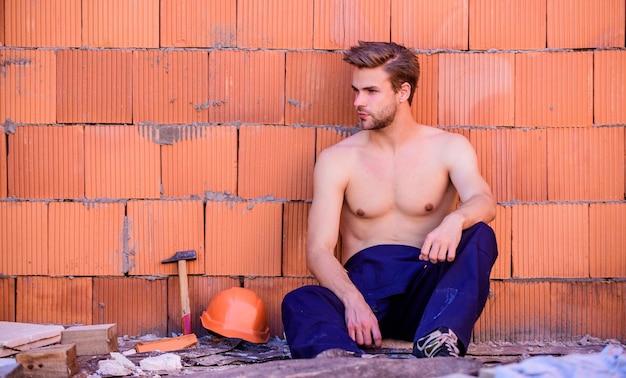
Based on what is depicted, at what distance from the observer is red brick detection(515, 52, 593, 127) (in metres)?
4.15

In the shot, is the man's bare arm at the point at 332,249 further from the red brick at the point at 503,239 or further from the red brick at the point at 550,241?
the red brick at the point at 550,241

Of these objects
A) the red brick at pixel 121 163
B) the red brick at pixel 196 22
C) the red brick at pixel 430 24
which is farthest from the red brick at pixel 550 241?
the red brick at pixel 121 163

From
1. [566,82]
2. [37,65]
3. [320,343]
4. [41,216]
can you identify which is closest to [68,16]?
[37,65]

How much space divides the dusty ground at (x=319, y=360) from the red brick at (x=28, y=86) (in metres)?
1.28

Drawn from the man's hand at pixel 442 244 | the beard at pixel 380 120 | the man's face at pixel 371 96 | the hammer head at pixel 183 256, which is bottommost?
the hammer head at pixel 183 256

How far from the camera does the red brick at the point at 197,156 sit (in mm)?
4215

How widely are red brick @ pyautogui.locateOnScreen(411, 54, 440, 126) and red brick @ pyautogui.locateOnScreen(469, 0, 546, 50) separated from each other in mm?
270

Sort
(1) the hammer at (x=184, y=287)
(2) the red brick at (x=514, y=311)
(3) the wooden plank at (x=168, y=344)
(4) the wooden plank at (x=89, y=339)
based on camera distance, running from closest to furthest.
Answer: (4) the wooden plank at (x=89, y=339), (3) the wooden plank at (x=168, y=344), (1) the hammer at (x=184, y=287), (2) the red brick at (x=514, y=311)

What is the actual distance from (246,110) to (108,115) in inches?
28.3

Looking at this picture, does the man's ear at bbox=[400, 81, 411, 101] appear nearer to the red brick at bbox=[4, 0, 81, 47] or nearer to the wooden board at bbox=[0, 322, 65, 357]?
the red brick at bbox=[4, 0, 81, 47]

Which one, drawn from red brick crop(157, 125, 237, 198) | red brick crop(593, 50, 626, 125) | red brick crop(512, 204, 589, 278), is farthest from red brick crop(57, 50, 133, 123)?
red brick crop(593, 50, 626, 125)

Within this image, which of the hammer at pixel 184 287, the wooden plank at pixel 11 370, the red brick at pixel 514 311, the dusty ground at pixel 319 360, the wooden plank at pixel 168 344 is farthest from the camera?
the red brick at pixel 514 311

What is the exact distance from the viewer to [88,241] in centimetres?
423

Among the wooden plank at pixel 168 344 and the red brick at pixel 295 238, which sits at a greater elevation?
the red brick at pixel 295 238
